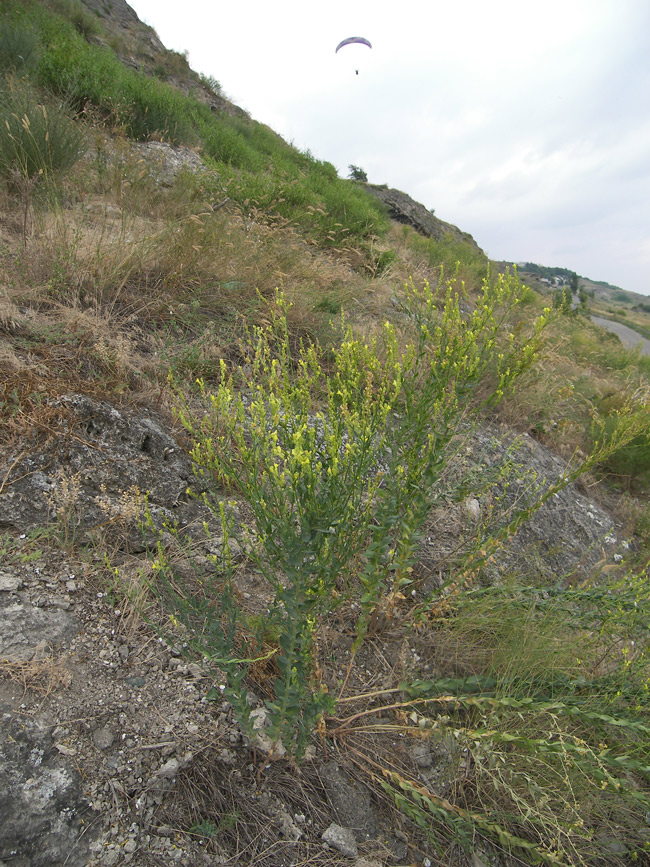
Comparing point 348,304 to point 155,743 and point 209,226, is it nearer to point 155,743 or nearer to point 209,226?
point 209,226

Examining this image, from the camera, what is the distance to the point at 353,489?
1340 mm

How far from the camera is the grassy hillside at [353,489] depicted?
4.77 feet

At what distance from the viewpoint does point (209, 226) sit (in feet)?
13.4

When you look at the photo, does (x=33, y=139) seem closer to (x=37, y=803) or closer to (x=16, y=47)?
(x=16, y=47)

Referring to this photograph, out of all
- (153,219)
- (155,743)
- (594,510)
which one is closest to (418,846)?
(155,743)

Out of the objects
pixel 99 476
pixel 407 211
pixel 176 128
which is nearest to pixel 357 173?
pixel 407 211

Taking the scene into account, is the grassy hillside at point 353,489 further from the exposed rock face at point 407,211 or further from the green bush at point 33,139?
the exposed rock face at point 407,211

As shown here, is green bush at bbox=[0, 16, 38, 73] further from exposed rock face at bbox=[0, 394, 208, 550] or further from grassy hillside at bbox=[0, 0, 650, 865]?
exposed rock face at bbox=[0, 394, 208, 550]

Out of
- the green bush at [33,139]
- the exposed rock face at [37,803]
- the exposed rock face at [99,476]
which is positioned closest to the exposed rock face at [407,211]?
the green bush at [33,139]

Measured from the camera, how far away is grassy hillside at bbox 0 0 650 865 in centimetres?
146

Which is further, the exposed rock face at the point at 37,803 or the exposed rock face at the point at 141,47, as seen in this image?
the exposed rock face at the point at 141,47

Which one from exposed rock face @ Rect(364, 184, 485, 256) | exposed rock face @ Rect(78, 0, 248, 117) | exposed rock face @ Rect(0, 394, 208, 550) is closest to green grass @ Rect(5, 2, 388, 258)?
exposed rock face @ Rect(78, 0, 248, 117)

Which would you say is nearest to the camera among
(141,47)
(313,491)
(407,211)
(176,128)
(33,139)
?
(313,491)

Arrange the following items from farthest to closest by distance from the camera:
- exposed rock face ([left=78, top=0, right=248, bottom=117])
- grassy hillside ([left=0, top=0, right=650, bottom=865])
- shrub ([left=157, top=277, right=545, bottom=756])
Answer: exposed rock face ([left=78, top=0, right=248, bottom=117]) → grassy hillside ([left=0, top=0, right=650, bottom=865]) → shrub ([left=157, top=277, right=545, bottom=756])
